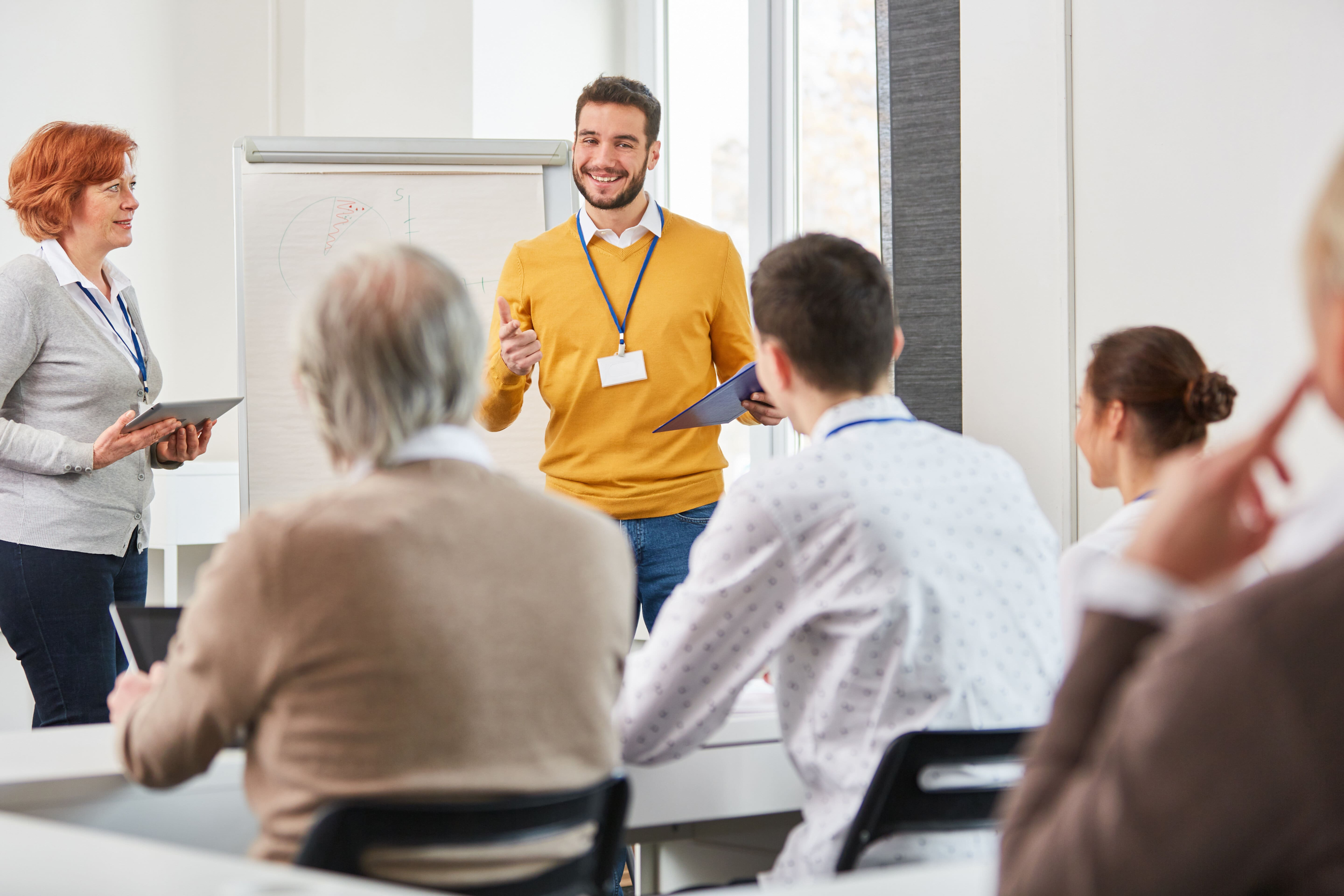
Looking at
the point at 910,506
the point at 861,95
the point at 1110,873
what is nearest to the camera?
the point at 1110,873

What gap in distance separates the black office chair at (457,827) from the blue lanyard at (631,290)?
164 cm

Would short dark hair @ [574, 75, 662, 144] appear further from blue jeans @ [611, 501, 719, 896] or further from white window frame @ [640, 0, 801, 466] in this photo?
white window frame @ [640, 0, 801, 466]

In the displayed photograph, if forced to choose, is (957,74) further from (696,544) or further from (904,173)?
(696,544)

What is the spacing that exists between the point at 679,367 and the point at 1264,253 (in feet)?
4.08

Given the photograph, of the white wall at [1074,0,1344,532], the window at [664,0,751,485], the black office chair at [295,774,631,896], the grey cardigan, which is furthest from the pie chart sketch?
the black office chair at [295,774,631,896]

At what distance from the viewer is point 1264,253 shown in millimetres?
2338

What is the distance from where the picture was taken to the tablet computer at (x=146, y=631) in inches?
56.5

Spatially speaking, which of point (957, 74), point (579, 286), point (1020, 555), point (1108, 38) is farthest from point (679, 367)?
point (1020, 555)

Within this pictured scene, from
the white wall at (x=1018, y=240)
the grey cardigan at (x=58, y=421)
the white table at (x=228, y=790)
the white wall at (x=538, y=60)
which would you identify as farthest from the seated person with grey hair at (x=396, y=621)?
the white wall at (x=538, y=60)

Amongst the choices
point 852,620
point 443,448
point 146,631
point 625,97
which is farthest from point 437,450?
point 625,97

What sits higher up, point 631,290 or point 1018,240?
point 1018,240

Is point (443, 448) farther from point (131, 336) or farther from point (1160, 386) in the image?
point (131, 336)

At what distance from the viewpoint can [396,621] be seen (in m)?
1.01

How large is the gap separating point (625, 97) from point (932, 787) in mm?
1975
